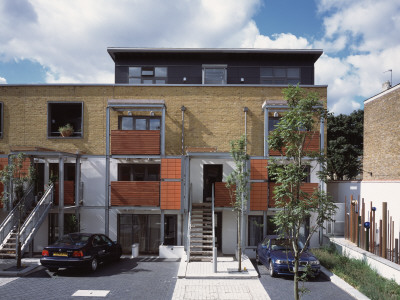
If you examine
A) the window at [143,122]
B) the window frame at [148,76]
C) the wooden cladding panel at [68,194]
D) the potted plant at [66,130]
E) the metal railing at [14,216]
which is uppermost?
the window frame at [148,76]

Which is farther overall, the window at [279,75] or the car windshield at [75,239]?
the window at [279,75]

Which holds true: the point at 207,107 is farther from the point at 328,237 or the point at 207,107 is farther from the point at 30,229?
the point at 30,229

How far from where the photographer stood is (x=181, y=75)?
19844 mm

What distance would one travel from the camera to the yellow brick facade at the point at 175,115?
1697 cm

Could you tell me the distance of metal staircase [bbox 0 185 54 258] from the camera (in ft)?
44.0

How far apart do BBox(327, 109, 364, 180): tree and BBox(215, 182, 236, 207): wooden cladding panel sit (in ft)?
64.7

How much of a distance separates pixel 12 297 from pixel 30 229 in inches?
198

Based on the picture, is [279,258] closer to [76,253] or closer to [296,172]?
[296,172]

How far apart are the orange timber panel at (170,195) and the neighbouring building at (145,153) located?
0.05 meters

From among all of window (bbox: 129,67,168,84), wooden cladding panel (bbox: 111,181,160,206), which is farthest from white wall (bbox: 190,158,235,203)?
window (bbox: 129,67,168,84)

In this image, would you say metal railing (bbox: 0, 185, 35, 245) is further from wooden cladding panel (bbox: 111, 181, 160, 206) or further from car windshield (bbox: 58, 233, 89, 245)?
wooden cladding panel (bbox: 111, 181, 160, 206)

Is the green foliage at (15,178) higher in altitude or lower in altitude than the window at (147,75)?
lower

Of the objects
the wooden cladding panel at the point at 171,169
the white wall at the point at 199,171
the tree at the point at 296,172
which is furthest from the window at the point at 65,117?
the tree at the point at 296,172

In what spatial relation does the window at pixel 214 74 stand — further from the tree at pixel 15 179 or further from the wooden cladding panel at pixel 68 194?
the tree at pixel 15 179
